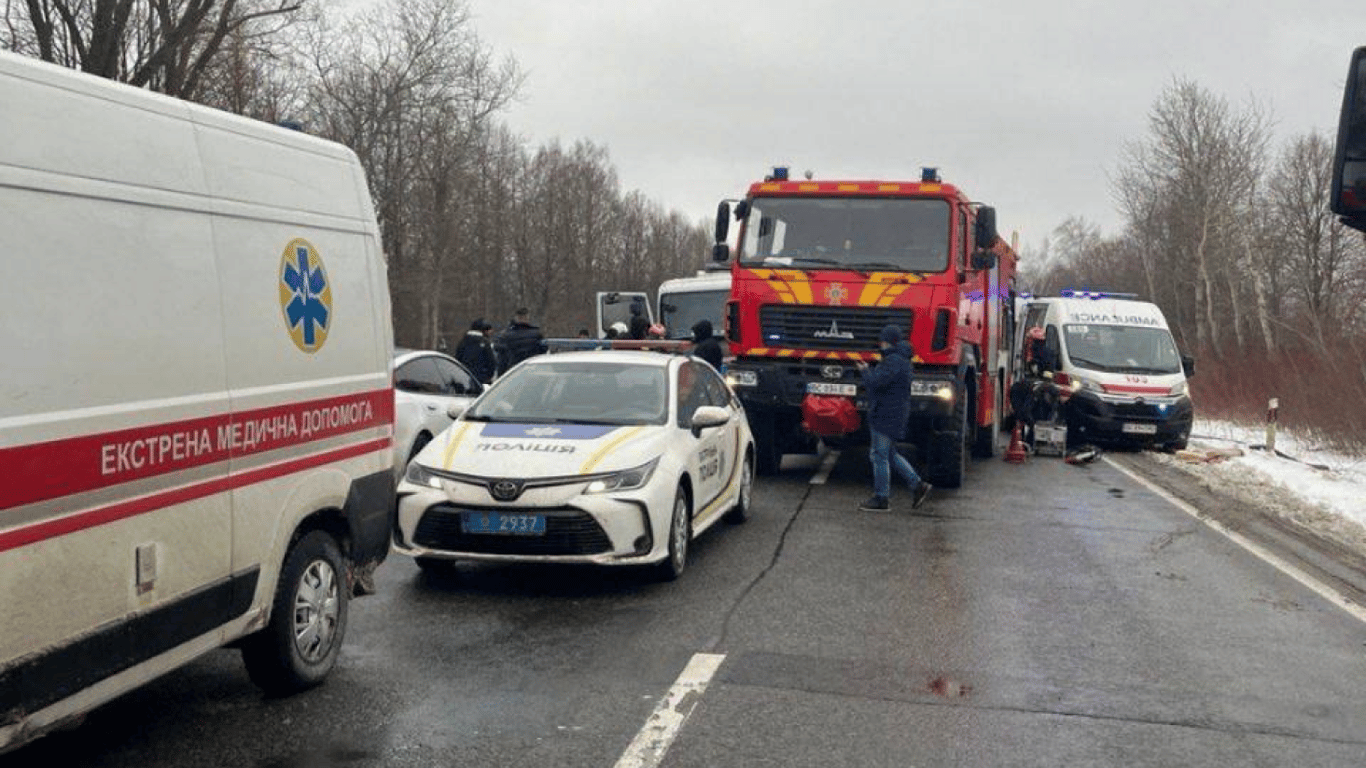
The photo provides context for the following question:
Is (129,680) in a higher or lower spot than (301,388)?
lower

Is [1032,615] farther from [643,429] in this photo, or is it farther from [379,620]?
[379,620]

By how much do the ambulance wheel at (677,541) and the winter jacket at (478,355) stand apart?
938cm

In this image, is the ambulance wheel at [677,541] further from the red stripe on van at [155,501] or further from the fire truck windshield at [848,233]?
the fire truck windshield at [848,233]

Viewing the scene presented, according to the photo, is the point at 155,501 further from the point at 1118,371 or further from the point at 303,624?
the point at 1118,371

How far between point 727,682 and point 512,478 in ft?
7.69

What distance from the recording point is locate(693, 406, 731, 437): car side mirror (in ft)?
29.5

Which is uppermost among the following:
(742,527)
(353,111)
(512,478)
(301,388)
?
(353,111)

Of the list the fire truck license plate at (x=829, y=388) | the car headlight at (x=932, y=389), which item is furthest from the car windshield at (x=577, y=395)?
the car headlight at (x=932, y=389)

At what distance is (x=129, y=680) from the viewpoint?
432 cm

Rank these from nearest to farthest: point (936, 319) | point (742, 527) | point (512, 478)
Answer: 1. point (512, 478)
2. point (742, 527)
3. point (936, 319)

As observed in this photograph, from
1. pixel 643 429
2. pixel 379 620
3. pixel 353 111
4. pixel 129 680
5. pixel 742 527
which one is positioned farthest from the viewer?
pixel 353 111

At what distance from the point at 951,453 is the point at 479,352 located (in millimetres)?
7321

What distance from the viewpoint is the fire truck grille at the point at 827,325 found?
13.2 metres

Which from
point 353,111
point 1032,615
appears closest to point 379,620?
point 1032,615
